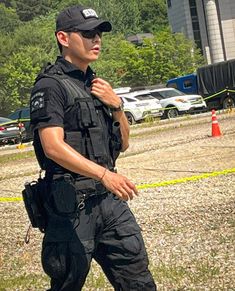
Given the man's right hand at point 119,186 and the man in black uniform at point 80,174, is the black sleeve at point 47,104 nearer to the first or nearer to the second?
the man in black uniform at point 80,174

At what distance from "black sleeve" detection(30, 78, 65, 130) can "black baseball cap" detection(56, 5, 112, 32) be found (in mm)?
309

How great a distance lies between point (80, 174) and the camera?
11.3ft

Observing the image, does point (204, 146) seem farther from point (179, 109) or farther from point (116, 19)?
point (116, 19)

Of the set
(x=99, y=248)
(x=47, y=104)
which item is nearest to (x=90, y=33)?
(x=47, y=104)

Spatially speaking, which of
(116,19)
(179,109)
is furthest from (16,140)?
(116,19)

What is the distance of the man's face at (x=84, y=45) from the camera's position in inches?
142

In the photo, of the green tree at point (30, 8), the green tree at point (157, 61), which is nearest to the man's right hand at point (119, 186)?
the green tree at point (157, 61)

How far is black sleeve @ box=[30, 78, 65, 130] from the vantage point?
3459mm

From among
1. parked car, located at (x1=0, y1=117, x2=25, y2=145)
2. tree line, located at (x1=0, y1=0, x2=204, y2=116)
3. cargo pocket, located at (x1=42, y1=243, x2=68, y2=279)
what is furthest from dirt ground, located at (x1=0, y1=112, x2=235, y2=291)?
tree line, located at (x1=0, y1=0, x2=204, y2=116)

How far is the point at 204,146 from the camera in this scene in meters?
16.2

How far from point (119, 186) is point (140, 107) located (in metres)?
28.1

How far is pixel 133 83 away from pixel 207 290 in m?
59.6

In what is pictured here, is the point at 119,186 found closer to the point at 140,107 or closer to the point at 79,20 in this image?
the point at 79,20

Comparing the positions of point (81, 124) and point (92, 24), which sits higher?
point (92, 24)
